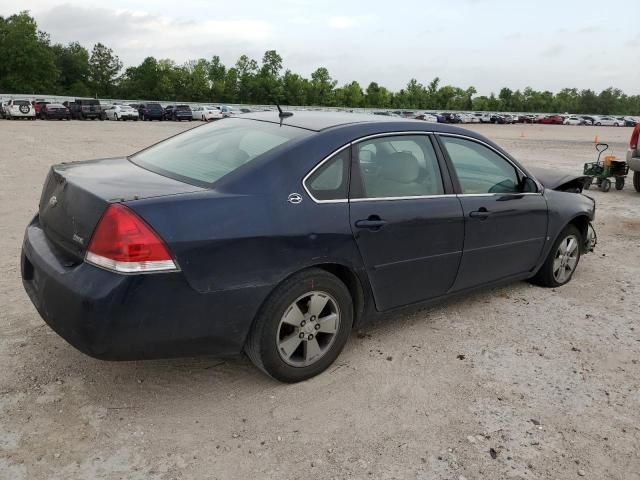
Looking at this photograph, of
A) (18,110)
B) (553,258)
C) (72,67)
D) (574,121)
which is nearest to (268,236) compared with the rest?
(553,258)

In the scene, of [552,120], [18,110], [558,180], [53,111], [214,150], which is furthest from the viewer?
[552,120]

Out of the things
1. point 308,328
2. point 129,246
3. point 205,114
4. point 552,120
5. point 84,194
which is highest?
point 552,120

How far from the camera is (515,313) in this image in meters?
4.57

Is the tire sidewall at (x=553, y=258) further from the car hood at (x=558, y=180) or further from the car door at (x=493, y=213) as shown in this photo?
the car hood at (x=558, y=180)

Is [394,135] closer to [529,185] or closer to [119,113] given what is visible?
[529,185]

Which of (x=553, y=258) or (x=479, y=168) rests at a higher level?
(x=479, y=168)

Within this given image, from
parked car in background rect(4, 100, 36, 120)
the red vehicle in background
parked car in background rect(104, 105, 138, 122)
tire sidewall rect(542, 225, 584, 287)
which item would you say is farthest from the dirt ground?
the red vehicle in background

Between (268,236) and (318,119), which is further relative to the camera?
(318,119)

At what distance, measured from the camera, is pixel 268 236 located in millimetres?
2936

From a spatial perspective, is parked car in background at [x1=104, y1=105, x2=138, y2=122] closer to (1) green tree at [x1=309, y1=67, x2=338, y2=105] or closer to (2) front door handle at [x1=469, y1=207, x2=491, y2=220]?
(2) front door handle at [x1=469, y1=207, x2=491, y2=220]

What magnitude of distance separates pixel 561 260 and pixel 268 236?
11.2 ft

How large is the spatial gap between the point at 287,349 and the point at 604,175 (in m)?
10.7

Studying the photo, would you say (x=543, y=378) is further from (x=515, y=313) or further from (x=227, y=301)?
(x=227, y=301)

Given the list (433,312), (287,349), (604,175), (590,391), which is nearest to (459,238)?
(433,312)
